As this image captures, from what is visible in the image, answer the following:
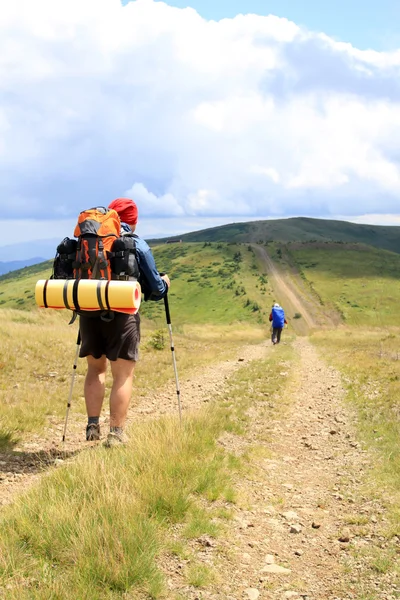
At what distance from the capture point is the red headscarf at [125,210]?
6.38 meters

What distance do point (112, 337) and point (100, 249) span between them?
3.84 ft

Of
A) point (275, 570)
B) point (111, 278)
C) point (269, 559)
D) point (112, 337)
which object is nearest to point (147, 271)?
point (111, 278)

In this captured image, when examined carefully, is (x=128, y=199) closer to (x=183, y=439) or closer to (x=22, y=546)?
(x=183, y=439)

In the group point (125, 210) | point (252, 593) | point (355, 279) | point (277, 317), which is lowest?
point (252, 593)

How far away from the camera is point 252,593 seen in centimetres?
342

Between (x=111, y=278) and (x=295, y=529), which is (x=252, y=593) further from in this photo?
(x=111, y=278)

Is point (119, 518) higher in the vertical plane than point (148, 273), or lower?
lower

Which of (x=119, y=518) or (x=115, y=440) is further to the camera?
(x=115, y=440)

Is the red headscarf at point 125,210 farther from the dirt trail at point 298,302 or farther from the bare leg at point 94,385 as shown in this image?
the dirt trail at point 298,302

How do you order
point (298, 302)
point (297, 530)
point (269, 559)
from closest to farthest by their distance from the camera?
point (269, 559), point (297, 530), point (298, 302)

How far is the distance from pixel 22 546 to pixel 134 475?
4.27 feet

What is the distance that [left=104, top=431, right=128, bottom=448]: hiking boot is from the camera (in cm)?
586

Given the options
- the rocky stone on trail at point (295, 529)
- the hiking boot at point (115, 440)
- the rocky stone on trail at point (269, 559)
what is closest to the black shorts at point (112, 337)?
the hiking boot at point (115, 440)

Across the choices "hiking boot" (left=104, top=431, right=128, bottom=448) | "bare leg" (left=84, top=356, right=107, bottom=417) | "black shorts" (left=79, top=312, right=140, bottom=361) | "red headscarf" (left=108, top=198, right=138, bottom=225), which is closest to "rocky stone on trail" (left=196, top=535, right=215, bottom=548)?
"hiking boot" (left=104, top=431, right=128, bottom=448)
